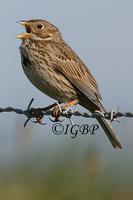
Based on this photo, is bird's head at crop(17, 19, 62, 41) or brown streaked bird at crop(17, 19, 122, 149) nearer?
brown streaked bird at crop(17, 19, 122, 149)

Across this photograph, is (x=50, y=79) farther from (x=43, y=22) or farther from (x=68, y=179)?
(x=68, y=179)

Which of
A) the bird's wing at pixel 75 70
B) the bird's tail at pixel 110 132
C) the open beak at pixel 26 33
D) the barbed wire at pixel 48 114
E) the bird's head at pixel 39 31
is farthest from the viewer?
the bird's head at pixel 39 31

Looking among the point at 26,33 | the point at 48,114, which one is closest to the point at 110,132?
the point at 48,114

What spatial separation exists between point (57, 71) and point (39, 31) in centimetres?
69

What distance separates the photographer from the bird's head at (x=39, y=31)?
21.5ft

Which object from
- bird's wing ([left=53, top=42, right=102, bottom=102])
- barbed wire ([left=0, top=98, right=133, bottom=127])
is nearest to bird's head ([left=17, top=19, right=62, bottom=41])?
bird's wing ([left=53, top=42, right=102, bottom=102])

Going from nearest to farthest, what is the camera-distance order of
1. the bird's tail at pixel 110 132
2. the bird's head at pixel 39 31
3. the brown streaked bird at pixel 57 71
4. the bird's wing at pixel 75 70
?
the bird's tail at pixel 110 132 < the brown streaked bird at pixel 57 71 < the bird's wing at pixel 75 70 < the bird's head at pixel 39 31

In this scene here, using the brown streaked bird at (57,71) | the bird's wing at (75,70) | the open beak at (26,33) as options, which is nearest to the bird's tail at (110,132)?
the brown streaked bird at (57,71)

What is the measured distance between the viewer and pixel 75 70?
658 centimetres

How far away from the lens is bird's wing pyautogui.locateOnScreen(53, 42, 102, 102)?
247 inches

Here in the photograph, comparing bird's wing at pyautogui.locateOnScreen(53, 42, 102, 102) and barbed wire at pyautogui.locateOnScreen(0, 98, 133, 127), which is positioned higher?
bird's wing at pyautogui.locateOnScreen(53, 42, 102, 102)

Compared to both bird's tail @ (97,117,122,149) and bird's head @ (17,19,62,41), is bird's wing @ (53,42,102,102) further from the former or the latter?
bird's tail @ (97,117,122,149)

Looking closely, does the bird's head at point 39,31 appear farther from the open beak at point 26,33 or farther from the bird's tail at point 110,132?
the bird's tail at point 110,132

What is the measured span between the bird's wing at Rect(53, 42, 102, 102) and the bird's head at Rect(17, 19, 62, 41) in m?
0.20
